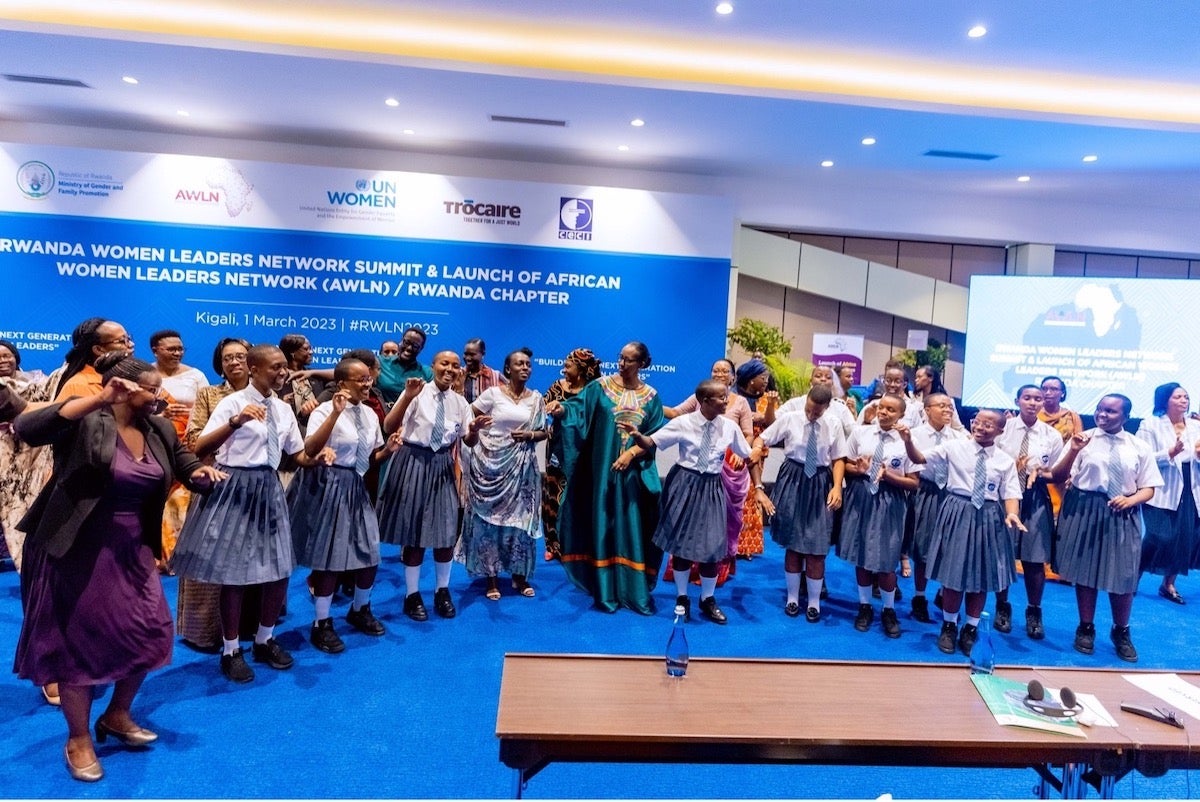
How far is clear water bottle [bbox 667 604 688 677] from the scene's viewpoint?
2277mm

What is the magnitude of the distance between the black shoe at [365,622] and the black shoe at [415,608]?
23cm

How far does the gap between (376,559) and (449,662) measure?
25.9 inches

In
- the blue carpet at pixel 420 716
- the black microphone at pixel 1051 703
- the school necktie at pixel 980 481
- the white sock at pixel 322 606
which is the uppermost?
the school necktie at pixel 980 481

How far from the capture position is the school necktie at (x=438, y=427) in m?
4.27

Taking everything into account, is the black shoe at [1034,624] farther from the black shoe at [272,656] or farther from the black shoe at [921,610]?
the black shoe at [272,656]

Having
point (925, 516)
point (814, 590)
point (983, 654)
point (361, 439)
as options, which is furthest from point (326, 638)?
point (925, 516)

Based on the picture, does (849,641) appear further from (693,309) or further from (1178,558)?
(693,309)

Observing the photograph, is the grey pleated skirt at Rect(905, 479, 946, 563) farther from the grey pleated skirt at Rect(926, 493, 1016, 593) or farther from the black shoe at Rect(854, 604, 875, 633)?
the black shoe at Rect(854, 604, 875, 633)

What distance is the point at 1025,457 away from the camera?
4.79 meters

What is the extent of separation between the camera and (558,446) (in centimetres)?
493

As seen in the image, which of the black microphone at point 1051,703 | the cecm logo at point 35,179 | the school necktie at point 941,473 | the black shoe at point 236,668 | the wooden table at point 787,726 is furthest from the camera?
the cecm logo at point 35,179

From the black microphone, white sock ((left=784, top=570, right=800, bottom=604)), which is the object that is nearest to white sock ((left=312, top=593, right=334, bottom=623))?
white sock ((left=784, top=570, right=800, bottom=604))

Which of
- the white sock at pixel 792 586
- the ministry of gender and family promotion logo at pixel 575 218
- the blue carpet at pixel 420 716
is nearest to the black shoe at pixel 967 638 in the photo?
the blue carpet at pixel 420 716

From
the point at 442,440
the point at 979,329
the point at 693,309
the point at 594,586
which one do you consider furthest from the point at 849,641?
the point at 979,329
